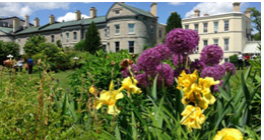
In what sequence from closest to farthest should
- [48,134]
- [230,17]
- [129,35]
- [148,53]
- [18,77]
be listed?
[48,134] → [148,53] → [18,77] → [129,35] → [230,17]

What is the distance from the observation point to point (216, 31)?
3003 centimetres

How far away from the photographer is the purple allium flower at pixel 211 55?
2135mm

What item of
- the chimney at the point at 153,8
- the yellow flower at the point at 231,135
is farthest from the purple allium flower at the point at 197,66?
the chimney at the point at 153,8

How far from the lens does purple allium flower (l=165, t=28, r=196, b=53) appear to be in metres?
2.07

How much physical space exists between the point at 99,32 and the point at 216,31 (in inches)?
604

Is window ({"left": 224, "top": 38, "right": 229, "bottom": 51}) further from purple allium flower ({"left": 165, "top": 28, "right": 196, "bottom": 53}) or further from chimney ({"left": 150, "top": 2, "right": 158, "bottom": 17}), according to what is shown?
purple allium flower ({"left": 165, "top": 28, "right": 196, "bottom": 53})

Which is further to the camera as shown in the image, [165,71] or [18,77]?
[18,77]

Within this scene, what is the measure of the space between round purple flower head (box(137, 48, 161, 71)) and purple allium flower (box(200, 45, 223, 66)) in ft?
1.50

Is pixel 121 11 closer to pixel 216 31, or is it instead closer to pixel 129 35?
pixel 129 35

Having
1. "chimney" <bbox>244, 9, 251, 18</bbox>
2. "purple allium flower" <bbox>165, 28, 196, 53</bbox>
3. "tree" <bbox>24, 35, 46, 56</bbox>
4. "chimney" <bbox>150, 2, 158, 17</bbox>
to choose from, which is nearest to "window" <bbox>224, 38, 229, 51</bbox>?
"chimney" <bbox>244, 9, 251, 18</bbox>

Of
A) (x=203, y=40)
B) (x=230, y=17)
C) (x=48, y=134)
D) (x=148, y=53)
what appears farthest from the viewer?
(x=203, y=40)

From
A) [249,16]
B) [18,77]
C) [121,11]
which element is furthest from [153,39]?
[18,77]

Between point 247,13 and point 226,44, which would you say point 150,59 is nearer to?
point 226,44

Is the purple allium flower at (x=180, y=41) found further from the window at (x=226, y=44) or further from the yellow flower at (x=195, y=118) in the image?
the window at (x=226, y=44)
